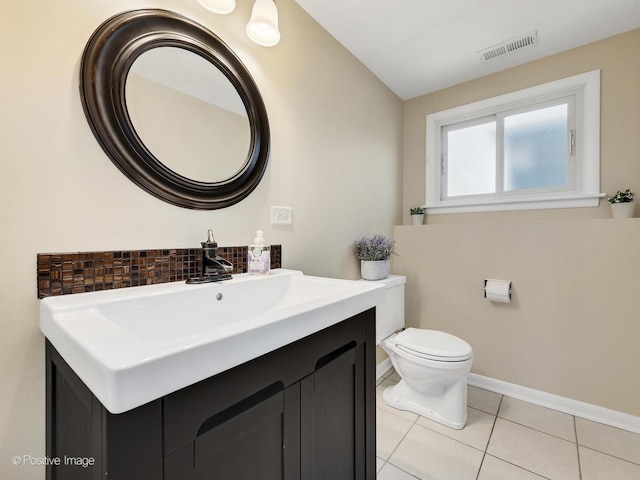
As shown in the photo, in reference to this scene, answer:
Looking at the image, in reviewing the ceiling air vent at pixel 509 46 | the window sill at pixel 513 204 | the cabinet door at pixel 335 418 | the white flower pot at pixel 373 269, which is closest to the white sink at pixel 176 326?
the cabinet door at pixel 335 418

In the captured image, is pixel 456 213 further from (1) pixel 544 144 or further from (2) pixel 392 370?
(2) pixel 392 370

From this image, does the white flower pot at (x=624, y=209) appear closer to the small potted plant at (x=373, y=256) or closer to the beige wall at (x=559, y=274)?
the beige wall at (x=559, y=274)

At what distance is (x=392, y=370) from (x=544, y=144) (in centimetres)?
194

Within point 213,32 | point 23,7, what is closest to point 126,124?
point 23,7

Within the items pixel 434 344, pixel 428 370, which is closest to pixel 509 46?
pixel 434 344

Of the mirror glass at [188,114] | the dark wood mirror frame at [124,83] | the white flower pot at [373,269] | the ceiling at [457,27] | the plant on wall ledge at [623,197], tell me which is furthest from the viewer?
the white flower pot at [373,269]

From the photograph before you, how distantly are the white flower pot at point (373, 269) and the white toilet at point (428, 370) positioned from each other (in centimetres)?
6

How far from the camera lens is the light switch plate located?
1312mm

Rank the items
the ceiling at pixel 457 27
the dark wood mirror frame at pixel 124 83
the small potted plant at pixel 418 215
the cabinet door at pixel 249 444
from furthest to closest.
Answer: the small potted plant at pixel 418 215
the ceiling at pixel 457 27
the dark wood mirror frame at pixel 124 83
the cabinet door at pixel 249 444

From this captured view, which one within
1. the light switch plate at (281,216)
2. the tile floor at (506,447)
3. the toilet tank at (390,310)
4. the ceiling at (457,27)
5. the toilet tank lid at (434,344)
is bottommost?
the tile floor at (506,447)

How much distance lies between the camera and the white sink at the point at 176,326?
14.6 inches

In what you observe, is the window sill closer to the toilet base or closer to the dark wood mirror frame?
the toilet base

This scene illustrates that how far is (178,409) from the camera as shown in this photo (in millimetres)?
444

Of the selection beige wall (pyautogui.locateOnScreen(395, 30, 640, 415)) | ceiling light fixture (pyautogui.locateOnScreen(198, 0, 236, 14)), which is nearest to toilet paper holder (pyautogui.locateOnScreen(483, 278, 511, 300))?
beige wall (pyautogui.locateOnScreen(395, 30, 640, 415))
